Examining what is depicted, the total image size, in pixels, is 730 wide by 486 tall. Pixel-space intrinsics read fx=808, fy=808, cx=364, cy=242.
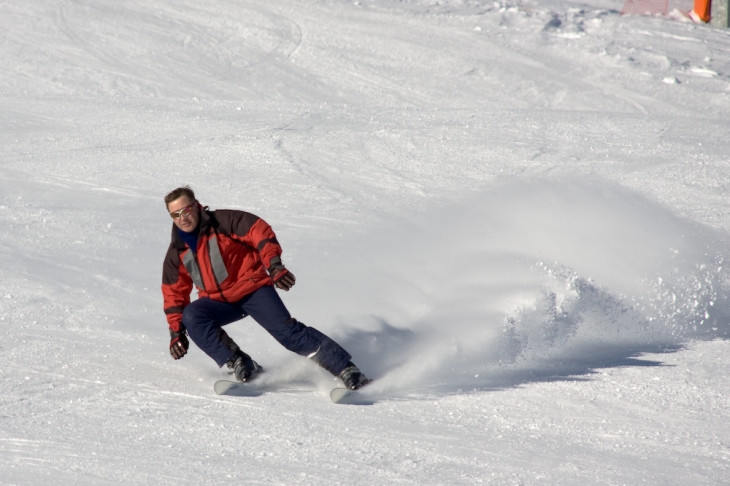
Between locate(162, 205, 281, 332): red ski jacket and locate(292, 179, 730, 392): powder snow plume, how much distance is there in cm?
102

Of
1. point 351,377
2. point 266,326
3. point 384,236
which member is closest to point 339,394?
point 351,377

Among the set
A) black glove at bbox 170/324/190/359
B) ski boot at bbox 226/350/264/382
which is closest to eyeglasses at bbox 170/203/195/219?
black glove at bbox 170/324/190/359

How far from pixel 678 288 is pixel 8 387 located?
15.7ft

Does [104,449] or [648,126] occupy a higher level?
[104,449]

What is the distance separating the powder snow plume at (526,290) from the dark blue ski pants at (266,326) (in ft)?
1.39

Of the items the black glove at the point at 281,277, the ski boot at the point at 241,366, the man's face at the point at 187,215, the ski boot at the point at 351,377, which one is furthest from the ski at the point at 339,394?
the man's face at the point at 187,215

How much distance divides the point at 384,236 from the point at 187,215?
12.3 ft

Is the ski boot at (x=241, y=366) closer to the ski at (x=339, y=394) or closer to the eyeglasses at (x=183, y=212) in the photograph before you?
the ski at (x=339, y=394)

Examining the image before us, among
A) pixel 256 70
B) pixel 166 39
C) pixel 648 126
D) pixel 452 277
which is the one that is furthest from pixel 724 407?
pixel 166 39

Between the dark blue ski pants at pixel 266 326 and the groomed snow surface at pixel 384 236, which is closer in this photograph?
the groomed snow surface at pixel 384 236

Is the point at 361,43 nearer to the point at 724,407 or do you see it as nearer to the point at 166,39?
the point at 166,39

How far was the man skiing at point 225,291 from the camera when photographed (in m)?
4.57

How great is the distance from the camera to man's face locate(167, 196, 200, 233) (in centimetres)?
447

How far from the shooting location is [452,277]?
6.05 m
